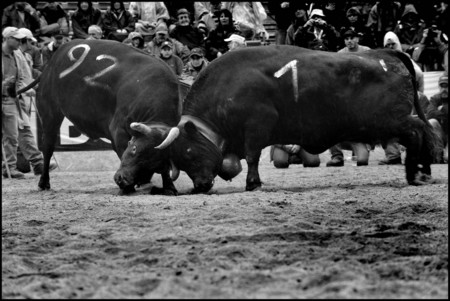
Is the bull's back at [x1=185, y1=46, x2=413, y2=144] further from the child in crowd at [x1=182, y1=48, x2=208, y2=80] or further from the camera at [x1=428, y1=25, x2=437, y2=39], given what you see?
the camera at [x1=428, y1=25, x2=437, y2=39]

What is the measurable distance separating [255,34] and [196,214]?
1024 cm

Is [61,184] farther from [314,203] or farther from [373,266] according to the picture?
[373,266]

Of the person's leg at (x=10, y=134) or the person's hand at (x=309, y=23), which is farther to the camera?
the person's leg at (x=10, y=134)

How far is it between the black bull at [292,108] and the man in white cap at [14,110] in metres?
4.72

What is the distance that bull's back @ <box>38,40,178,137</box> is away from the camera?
36.7 ft

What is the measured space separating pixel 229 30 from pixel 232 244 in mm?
10911

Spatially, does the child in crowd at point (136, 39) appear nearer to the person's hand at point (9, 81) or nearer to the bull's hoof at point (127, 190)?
the person's hand at point (9, 81)

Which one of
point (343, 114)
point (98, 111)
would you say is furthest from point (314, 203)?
point (98, 111)

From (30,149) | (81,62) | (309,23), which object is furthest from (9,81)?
(309,23)

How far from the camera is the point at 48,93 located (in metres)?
12.2

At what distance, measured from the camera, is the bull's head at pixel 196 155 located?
1098 cm

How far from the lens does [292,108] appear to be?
11.3 m

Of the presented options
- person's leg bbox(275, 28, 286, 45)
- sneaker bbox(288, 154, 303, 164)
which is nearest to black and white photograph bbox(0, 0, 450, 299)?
person's leg bbox(275, 28, 286, 45)

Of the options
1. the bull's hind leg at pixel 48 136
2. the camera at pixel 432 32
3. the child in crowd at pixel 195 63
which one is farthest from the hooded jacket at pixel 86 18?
the bull's hind leg at pixel 48 136
